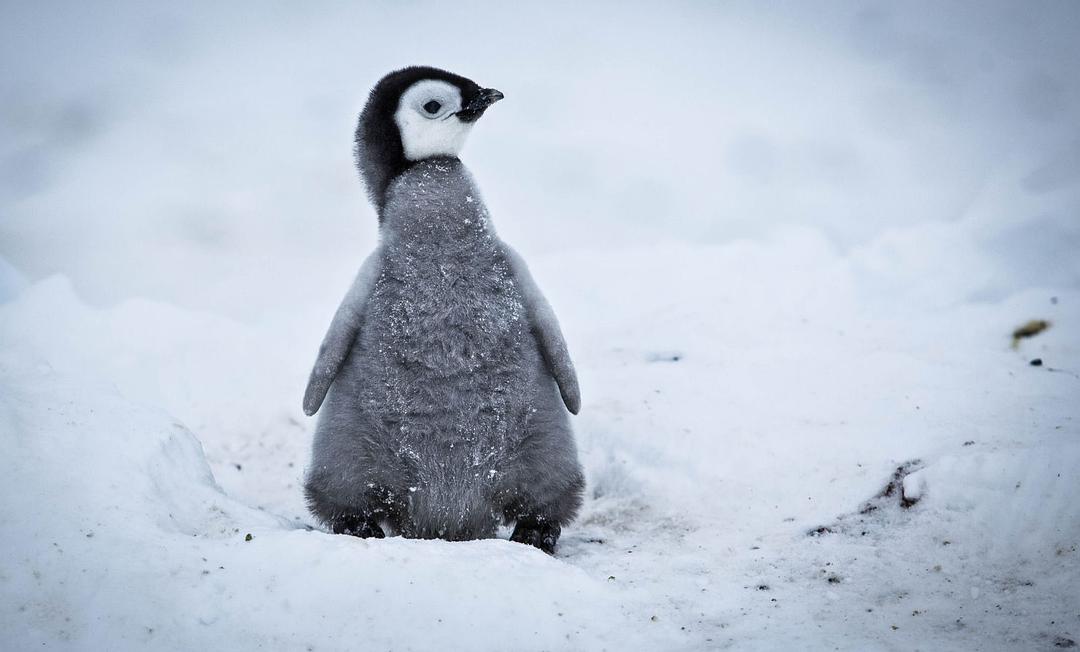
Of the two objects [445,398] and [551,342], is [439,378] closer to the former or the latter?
[445,398]

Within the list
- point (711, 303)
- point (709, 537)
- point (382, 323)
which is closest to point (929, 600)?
point (709, 537)

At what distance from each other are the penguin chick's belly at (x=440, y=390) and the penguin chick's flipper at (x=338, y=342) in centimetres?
4

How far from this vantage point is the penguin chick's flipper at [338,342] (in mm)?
2854

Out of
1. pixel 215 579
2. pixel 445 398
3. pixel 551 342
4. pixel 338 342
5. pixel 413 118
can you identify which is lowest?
pixel 215 579

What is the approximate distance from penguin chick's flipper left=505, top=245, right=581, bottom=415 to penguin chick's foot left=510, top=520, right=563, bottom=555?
428 mm

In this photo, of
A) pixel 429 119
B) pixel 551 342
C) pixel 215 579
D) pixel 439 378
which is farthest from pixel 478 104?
pixel 215 579

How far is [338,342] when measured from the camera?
287 centimetres

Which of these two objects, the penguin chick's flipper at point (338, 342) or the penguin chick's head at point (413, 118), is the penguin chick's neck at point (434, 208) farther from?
the penguin chick's flipper at point (338, 342)

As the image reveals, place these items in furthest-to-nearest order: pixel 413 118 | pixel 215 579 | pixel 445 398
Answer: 1. pixel 413 118
2. pixel 445 398
3. pixel 215 579

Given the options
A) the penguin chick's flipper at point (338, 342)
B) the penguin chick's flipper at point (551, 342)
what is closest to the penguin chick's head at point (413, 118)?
the penguin chick's flipper at point (338, 342)

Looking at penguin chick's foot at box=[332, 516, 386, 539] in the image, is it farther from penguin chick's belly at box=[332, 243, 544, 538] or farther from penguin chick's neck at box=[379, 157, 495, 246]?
Answer: penguin chick's neck at box=[379, 157, 495, 246]

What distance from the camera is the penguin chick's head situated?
301 cm

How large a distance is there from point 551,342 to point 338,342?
754 millimetres

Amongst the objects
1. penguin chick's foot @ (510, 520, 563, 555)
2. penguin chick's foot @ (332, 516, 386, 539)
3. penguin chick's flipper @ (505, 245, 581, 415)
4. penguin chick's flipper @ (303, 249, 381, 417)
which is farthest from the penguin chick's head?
penguin chick's foot @ (510, 520, 563, 555)
